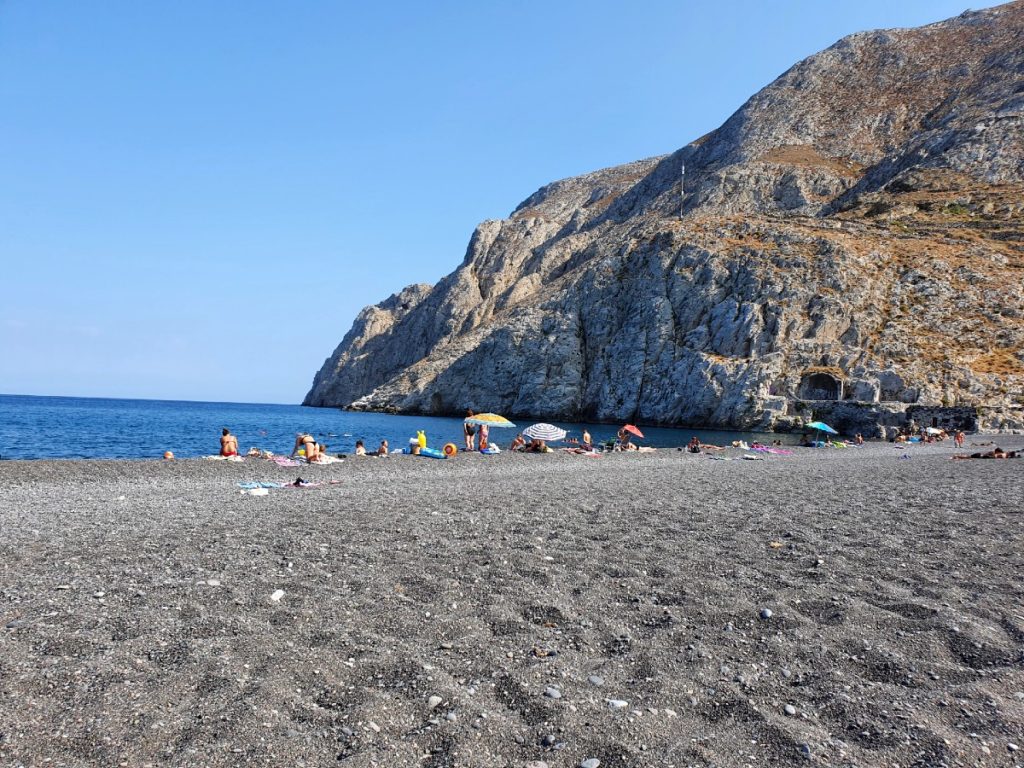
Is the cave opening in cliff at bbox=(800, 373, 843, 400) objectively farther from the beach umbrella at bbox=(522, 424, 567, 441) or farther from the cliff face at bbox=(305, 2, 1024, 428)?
the beach umbrella at bbox=(522, 424, 567, 441)

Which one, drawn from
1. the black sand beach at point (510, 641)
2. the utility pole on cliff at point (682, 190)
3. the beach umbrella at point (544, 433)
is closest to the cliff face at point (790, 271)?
the utility pole on cliff at point (682, 190)

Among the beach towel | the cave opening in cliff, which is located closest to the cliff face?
the cave opening in cliff

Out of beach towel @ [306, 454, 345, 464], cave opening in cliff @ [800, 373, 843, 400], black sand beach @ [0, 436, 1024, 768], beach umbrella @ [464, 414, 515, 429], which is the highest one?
cave opening in cliff @ [800, 373, 843, 400]

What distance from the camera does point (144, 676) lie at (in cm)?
447

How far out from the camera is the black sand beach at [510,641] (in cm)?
383

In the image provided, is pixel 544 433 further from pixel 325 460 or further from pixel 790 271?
pixel 790 271

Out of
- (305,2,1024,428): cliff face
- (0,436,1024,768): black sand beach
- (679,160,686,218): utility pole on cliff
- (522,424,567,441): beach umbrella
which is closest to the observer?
(0,436,1024,768): black sand beach

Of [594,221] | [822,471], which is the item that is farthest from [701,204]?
[822,471]

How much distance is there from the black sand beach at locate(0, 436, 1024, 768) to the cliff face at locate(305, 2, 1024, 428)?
60.6 metres

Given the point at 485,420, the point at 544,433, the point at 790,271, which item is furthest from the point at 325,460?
the point at 790,271

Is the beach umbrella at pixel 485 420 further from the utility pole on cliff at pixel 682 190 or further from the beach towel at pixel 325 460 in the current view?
the utility pole on cliff at pixel 682 190

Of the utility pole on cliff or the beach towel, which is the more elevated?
the utility pole on cliff

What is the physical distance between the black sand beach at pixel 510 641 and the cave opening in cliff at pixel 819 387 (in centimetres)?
5762

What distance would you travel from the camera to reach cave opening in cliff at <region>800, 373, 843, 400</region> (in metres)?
62.9
